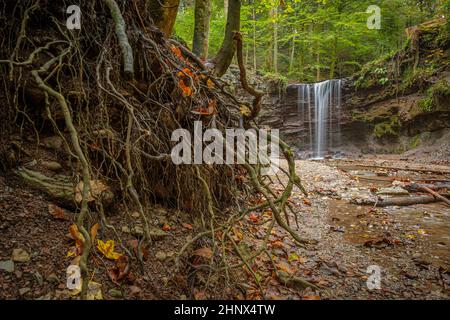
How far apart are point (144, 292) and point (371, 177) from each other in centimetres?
654

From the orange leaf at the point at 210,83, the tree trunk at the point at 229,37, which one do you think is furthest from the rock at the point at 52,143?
the tree trunk at the point at 229,37

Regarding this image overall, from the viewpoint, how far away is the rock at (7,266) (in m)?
1.36

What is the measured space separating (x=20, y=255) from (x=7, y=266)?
0.27 feet

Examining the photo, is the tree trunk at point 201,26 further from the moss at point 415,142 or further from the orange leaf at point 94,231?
the moss at point 415,142

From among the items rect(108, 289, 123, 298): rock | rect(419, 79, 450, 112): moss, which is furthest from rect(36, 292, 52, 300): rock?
rect(419, 79, 450, 112): moss

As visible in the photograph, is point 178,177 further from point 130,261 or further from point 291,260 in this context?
point 291,260

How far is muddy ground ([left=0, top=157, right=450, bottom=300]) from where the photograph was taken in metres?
Result: 1.49

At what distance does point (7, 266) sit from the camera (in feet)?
4.50

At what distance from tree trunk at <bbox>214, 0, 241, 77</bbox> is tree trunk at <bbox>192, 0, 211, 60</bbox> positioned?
30.0 inches

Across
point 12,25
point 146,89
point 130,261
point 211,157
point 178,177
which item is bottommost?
point 130,261

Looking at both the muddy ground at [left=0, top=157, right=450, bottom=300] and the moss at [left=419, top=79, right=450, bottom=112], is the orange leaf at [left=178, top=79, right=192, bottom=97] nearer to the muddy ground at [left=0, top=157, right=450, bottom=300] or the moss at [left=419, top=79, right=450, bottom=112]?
the muddy ground at [left=0, top=157, right=450, bottom=300]

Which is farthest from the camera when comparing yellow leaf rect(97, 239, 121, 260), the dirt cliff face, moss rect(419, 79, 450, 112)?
the dirt cliff face
